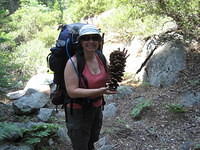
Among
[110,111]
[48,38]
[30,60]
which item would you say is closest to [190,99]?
[110,111]

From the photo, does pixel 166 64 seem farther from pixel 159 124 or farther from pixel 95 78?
pixel 95 78

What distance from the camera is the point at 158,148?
5.00 meters

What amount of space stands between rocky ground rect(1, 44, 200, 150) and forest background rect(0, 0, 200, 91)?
1.24 m

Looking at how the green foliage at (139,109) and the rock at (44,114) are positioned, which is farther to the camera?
the rock at (44,114)

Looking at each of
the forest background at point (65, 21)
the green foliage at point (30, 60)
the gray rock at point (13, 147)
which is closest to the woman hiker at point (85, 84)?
the gray rock at point (13, 147)

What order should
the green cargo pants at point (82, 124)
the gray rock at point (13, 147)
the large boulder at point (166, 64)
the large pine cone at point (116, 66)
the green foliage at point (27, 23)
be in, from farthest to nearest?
the green foliage at point (27, 23) < the large boulder at point (166, 64) < the gray rock at point (13, 147) < the green cargo pants at point (82, 124) < the large pine cone at point (116, 66)

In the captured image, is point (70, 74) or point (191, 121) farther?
point (191, 121)

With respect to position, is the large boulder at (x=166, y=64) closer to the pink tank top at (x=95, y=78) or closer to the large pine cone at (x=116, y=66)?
the pink tank top at (x=95, y=78)

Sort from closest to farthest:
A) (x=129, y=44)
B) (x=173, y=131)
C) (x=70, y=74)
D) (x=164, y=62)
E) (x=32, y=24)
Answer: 1. (x=70, y=74)
2. (x=173, y=131)
3. (x=164, y=62)
4. (x=129, y=44)
5. (x=32, y=24)

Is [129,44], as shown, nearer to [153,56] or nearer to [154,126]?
[153,56]

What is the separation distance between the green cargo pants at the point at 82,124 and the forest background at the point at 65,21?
2520 millimetres

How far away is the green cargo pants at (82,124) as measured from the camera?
313cm

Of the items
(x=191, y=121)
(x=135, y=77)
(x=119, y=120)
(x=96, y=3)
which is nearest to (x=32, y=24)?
(x=96, y=3)

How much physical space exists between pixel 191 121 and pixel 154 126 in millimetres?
673
